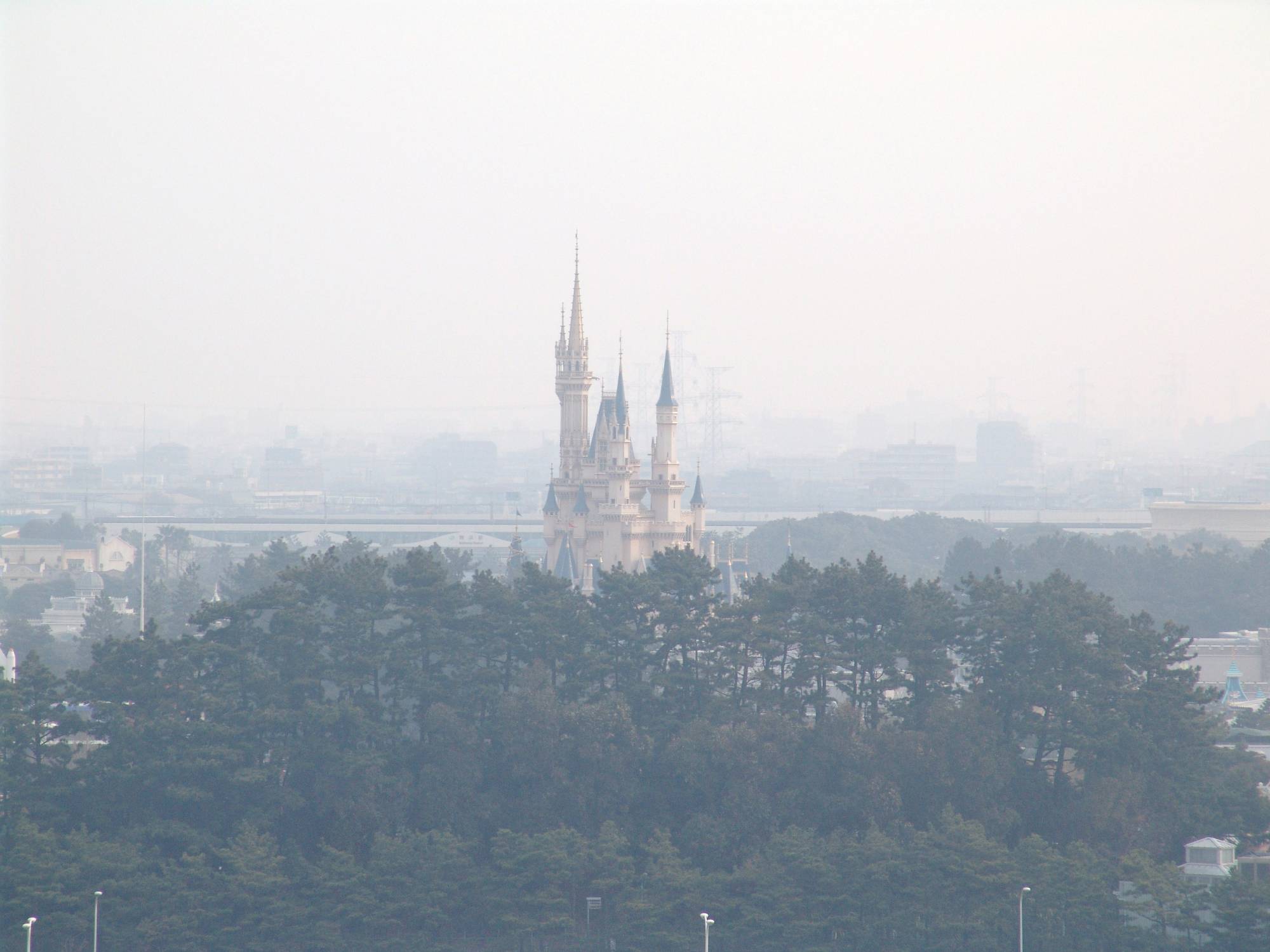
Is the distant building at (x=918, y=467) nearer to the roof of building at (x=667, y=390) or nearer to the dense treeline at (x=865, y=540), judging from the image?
the dense treeline at (x=865, y=540)

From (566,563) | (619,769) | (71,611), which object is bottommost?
(619,769)

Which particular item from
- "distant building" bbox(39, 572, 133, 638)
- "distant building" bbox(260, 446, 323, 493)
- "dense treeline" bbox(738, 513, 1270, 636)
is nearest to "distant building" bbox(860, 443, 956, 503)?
"distant building" bbox(260, 446, 323, 493)

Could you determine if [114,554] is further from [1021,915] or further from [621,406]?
[1021,915]

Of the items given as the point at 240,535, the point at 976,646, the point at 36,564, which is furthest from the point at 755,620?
the point at 240,535

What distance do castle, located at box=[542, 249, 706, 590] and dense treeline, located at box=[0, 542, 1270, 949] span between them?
15.2 m

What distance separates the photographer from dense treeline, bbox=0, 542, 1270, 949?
26812 millimetres

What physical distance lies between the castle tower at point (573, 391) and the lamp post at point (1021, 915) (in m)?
27.2

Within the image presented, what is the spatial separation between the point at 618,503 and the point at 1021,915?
24.5m

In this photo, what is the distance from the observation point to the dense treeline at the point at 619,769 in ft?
88.0

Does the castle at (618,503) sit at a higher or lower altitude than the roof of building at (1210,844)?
higher

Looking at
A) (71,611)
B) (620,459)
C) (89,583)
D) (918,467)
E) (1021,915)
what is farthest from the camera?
(918,467)

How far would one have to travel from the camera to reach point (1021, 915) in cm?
2597

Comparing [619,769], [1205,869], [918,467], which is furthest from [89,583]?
[918,467]

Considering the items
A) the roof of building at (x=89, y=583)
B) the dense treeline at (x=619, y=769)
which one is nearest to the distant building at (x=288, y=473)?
the roof of building at (x=89, y=583)
